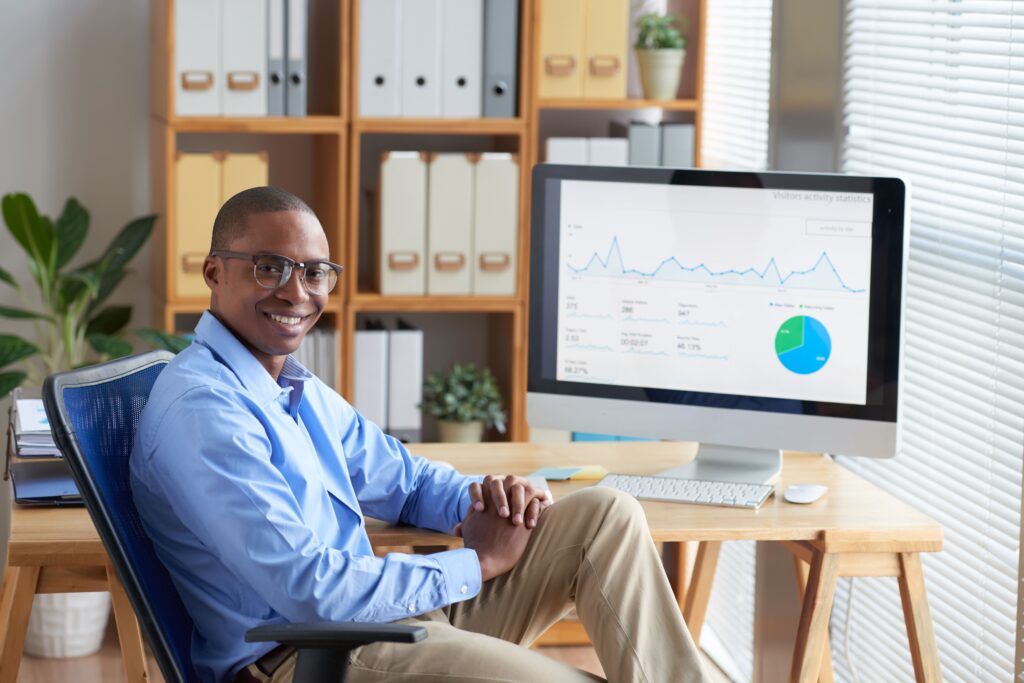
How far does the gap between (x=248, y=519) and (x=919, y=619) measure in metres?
1.14

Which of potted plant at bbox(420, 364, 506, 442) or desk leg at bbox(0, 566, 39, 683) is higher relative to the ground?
potted plant at bbox(420, 364, 506, 442)

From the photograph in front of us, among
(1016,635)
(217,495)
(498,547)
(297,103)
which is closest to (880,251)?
(1016,635)

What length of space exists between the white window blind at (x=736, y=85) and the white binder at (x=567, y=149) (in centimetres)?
33

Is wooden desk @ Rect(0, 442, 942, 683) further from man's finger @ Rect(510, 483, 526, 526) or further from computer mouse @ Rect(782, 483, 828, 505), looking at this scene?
man's finger @ Rect(510, 483, 526, 526)

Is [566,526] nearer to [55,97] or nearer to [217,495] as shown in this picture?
[217,495]

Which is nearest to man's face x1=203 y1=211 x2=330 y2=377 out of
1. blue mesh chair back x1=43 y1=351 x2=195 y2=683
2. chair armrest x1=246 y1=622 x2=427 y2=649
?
blue mesh chair back x1=43 y1=351 x2=195 y2=683

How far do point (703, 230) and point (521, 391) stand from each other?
4.46ft

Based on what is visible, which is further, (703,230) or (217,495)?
(703,230)

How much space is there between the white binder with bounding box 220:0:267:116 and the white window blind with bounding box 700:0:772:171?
3.88 ft

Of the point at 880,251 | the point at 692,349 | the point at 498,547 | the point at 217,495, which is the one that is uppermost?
the point at 880,251

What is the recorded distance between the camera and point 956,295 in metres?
2.57

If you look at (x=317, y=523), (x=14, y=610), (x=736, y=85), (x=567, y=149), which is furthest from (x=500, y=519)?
(x=736, y=85)

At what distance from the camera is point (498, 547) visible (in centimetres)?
214

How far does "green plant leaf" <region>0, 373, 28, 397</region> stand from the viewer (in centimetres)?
342
